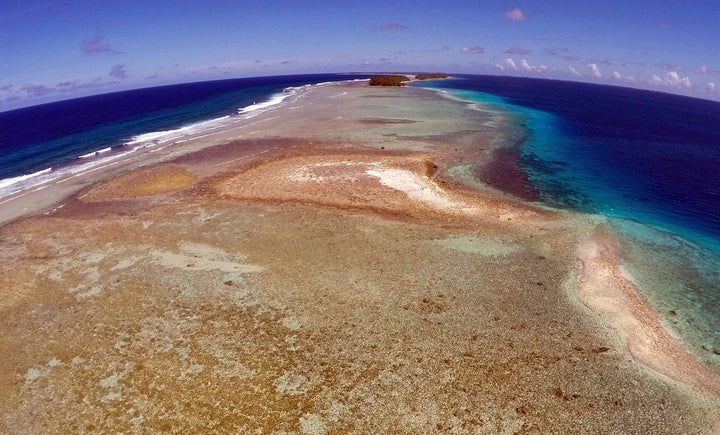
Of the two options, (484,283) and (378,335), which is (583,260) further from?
(378,335)

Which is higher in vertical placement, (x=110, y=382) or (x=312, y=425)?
(x=110, y=382)

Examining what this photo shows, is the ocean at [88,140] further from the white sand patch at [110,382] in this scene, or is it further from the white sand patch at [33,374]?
the white sand patch at [110,382]

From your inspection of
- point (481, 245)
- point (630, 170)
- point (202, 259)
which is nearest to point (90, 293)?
point (202, 259)

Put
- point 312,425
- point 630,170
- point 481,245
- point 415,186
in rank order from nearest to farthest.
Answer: point 312,425 < point 481,245 < point 415,186 < point 630,170

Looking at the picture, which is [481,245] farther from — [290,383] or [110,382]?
[110,382]

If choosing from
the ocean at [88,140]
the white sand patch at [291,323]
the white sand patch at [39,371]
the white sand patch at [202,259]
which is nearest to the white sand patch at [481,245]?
the white sand patch at [291,323]

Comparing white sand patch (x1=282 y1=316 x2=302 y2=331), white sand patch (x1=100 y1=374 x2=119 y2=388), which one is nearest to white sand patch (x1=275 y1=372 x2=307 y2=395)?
white sand patch (x1=282 y1=316 x2=302 y2=331)
